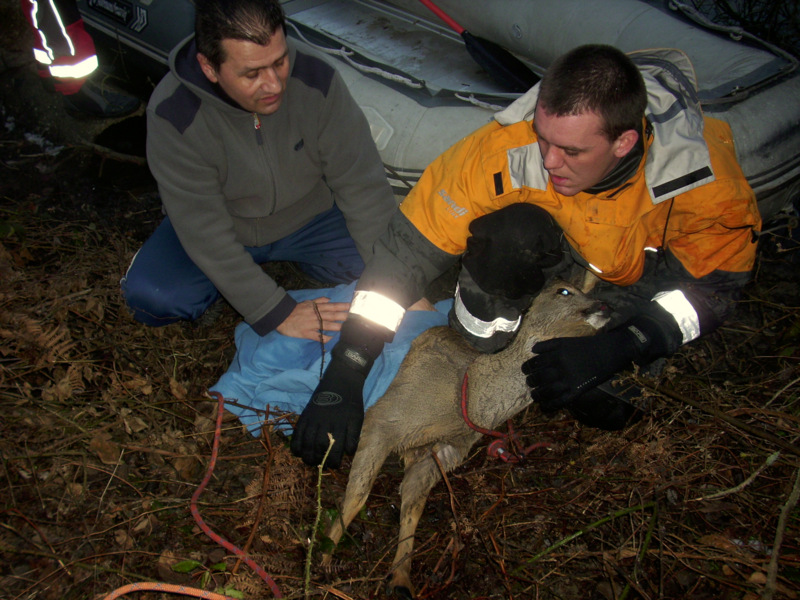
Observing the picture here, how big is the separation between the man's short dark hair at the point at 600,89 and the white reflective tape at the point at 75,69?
349 cm

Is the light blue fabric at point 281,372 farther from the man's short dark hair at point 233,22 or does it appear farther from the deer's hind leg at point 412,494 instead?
the man's short dark hair at point 233,22

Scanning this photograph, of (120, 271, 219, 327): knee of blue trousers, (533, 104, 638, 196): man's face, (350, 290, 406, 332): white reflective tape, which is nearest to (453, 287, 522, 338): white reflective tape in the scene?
(350, 290, 406, 332): white reflective tape

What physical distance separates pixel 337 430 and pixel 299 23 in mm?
3504

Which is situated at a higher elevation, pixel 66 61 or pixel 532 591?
pixel 66 61

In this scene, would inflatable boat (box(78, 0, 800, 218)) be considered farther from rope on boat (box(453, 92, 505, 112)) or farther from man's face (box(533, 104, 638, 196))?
man's face (box(533, 104, 638, 196))

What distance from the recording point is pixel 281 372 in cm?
266

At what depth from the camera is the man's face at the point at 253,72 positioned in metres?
2.07

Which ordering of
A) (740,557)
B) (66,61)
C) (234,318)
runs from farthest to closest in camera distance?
1. (66,61)
2. (234,318)
3. (740,557)

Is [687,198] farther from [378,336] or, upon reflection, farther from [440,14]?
[440,14]

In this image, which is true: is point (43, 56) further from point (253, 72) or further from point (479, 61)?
point (479, 61)

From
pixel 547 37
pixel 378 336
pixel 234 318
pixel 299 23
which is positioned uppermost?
pixel 547 37

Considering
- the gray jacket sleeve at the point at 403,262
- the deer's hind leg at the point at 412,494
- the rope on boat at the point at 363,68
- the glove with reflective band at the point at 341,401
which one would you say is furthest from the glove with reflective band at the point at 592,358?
the rope on boat at the point at 363,68

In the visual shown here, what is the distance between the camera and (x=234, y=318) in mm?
3285

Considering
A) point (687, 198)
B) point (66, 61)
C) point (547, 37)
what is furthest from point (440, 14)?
point (687, 198)
